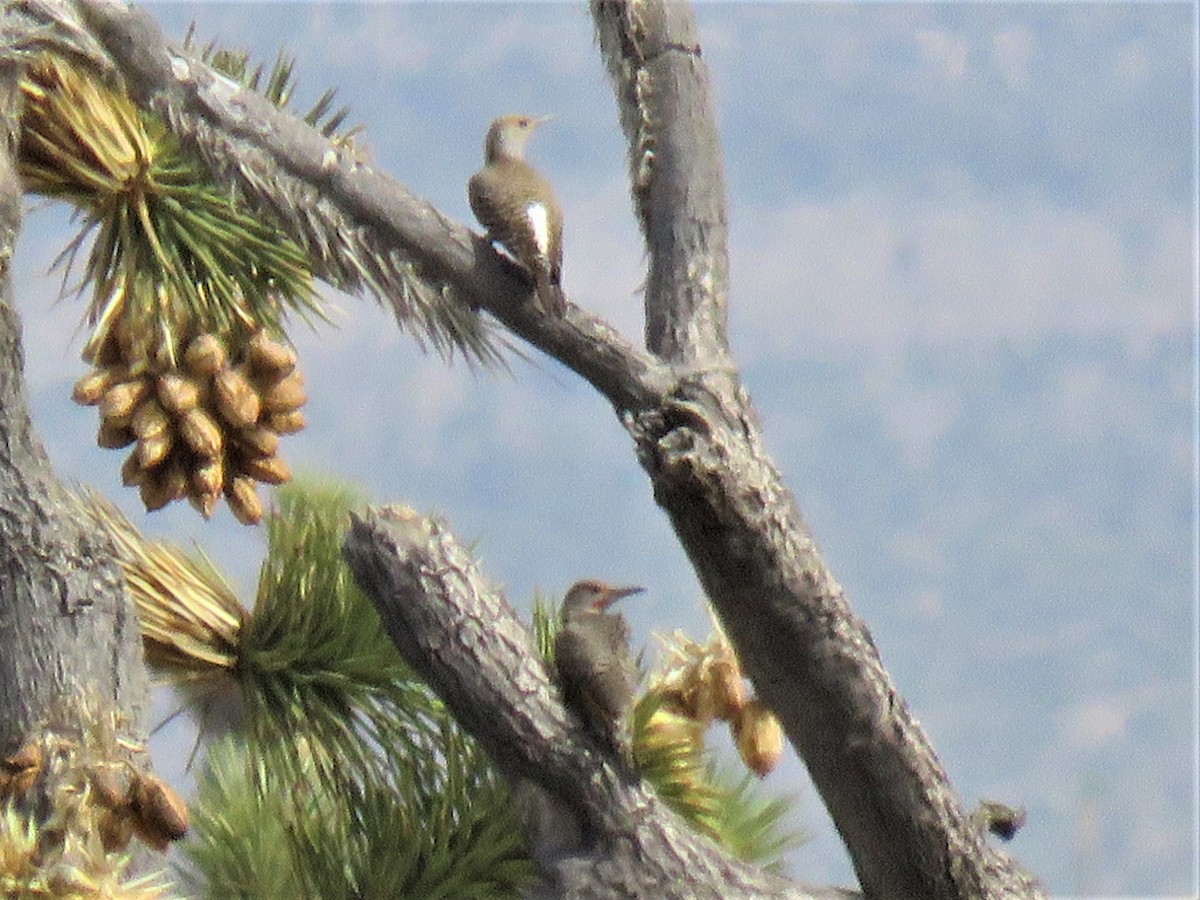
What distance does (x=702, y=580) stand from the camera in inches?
117

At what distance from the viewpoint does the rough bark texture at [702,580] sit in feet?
9.73

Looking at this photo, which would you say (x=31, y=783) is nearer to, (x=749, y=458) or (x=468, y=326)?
(x=468, y=326)

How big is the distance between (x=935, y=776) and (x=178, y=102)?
183 cm

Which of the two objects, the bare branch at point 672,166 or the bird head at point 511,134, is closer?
the bare branch at point 672,166

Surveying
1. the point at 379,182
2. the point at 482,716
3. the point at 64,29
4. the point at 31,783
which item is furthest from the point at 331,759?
the point at 64,29

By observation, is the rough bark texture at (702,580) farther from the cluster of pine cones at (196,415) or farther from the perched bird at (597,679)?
the cluster of pine cones at (196,415)

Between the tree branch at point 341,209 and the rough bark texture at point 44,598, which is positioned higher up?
Answer: the tree branch at point 341,209

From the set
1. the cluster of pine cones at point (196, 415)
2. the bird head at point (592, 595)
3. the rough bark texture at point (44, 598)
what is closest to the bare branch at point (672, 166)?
the bird head at point (592, 595)

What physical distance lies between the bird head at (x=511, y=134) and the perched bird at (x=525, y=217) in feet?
0.96

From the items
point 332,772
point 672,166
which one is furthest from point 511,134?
point 332,772

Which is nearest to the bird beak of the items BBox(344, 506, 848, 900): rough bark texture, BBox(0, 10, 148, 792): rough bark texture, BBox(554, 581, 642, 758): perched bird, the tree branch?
BBox(554, 581, 642, 758): perched bird

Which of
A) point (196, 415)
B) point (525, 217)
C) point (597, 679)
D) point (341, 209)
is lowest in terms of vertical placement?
point (597, 679)

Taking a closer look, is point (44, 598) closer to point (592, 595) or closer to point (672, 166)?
point (592, 595)

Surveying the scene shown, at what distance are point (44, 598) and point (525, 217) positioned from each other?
1139mm
